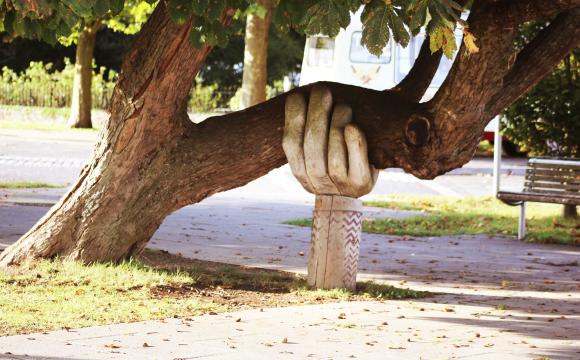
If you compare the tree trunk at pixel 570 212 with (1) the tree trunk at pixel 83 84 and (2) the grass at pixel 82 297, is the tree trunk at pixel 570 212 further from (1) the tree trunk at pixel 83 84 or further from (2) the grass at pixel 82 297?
(1) the tree trunk at pixel 83 84

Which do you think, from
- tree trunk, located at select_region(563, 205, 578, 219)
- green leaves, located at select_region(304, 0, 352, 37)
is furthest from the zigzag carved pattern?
tree trunk, located at select_region(563, 205, 578, 219)

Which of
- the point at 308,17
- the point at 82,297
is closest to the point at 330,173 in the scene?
the point at 82,297

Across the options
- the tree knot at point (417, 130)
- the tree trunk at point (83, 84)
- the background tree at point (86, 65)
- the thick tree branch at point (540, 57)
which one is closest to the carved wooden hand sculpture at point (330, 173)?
the tree knot at point (417, 130)

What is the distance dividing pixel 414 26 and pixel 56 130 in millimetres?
26808

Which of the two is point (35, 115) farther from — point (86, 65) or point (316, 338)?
point (316, 338)

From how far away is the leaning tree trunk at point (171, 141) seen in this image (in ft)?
30.8

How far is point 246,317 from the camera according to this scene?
27.1 ft

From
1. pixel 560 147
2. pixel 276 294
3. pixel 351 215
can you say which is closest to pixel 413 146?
pixel 351 215

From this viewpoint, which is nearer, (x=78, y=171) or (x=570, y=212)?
(x=570, y=212)

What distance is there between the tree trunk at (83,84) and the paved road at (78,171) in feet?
16.9

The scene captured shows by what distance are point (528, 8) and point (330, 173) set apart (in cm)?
197

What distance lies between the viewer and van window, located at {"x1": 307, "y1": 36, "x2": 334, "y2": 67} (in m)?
29.2

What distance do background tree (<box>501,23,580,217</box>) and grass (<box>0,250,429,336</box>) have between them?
628cm

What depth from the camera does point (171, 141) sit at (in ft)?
32.2
